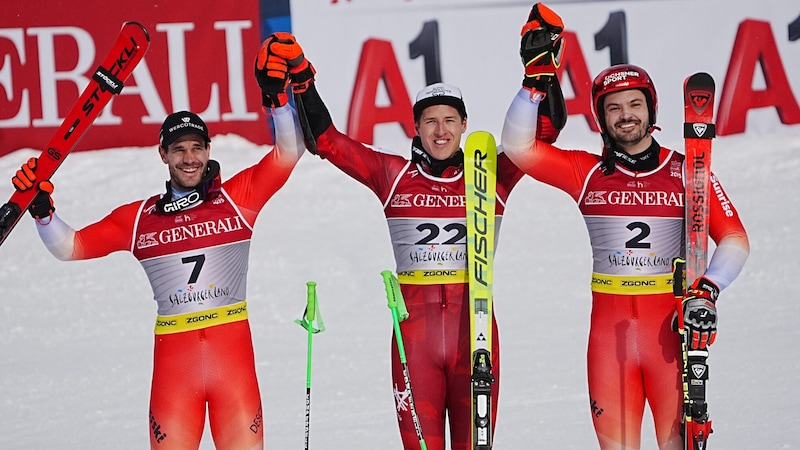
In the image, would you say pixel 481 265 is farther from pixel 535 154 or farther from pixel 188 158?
pixel 188 158

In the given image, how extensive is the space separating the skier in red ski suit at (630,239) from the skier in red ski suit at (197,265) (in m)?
1.12

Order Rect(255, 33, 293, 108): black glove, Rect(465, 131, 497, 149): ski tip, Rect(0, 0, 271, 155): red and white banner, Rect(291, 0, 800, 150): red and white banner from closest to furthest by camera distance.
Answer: Rect(255, 33, 293, 108): black glove → Rect(465, 131, 497, 149): ski tip → Rect(0, 0, 271, 155): red and white banner → Rect(291, 0, 800, 150): red and white banner

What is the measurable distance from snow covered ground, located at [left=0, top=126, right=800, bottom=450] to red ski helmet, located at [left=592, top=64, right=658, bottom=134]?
2.26m

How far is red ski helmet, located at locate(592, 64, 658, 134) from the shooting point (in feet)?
15.9

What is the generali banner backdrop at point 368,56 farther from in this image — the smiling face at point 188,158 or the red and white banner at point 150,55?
the smiling face at point 188,158

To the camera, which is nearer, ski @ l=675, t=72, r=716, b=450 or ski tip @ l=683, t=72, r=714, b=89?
ski @ l=675, t=72, r=716, b=450

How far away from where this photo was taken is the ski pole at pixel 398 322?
483cm

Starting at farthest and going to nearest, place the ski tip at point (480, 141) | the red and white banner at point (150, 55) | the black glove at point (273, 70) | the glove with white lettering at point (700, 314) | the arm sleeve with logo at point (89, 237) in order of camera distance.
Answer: the red and white banner at point (150, 55) < the ski tip at point (480, 141) < the arm sleeve with logo at point (89, 237) < the black glove at point (273, 70) < the glove with white lettering at point (700, 314)

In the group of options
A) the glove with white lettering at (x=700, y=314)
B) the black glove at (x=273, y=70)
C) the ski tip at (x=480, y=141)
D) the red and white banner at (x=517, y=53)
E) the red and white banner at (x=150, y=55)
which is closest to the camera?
the glove with white lettering at (x=700, y=314)

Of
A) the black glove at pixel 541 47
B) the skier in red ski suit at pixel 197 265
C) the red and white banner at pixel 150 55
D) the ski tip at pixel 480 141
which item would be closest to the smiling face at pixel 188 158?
the skier in red ski suit at pixel 197 265

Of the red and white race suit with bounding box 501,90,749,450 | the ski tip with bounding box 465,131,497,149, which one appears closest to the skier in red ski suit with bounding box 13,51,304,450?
the ski tip with bounding box 465,131,497,149

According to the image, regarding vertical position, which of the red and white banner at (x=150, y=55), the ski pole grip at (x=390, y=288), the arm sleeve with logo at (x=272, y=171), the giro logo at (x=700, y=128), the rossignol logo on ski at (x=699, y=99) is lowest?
the ski pole grip at (x=390, y=288)

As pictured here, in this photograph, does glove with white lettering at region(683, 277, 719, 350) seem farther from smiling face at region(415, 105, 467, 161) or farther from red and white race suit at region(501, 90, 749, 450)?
smiling face at region(415, 105, 467, 161)

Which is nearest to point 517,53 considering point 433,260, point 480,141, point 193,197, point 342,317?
point 342,317
